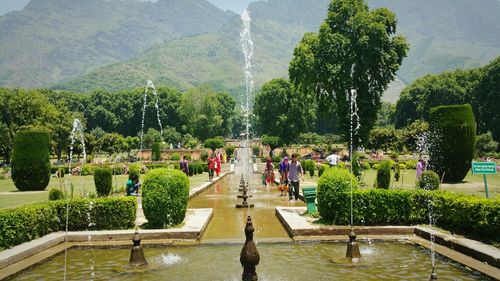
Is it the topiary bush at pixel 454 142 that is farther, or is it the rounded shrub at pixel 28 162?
the rounded shrub at pixel 28 162

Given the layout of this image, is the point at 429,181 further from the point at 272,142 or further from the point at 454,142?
the point at 272,142

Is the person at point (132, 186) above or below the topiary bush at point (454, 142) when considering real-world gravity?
below

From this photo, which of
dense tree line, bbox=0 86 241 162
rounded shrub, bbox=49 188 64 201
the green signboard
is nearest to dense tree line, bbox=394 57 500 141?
dense tree line, bbox=0 86 241 162

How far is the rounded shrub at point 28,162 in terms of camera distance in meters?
21.1

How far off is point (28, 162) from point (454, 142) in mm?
19900

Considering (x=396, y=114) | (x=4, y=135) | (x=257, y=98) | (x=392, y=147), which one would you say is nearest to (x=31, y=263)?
(x=4, y=135)

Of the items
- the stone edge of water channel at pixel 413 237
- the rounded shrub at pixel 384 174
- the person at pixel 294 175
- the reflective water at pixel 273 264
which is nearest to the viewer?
the reflective water at pixel 273 264

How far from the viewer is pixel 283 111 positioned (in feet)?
229

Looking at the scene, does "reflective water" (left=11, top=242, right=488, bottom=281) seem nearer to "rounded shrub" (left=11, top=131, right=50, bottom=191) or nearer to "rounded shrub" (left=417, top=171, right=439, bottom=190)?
"rounded shrub" (left=417, top=171, right=439, bottom=190)

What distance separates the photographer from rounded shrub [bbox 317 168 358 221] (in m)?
10.4

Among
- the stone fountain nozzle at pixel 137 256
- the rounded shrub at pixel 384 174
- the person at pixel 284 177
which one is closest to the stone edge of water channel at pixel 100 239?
the stone fountain nozzle at pixel 137 256

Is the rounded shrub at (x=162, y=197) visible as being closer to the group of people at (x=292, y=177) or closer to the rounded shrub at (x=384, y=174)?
the group of people at (x=292, y=177)

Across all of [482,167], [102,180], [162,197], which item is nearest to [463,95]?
[482,167]

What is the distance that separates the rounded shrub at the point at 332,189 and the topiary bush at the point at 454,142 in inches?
466
